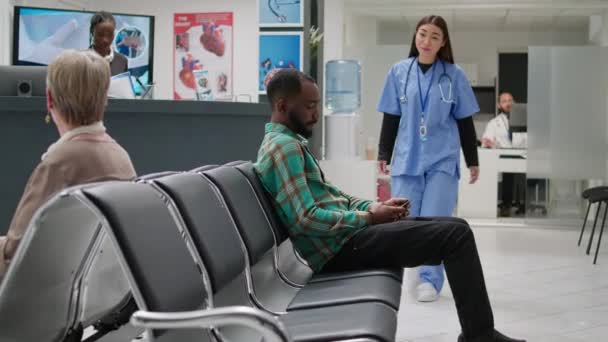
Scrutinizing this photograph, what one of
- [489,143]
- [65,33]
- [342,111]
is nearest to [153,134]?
[342,111]

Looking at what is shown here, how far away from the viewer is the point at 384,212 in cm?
261

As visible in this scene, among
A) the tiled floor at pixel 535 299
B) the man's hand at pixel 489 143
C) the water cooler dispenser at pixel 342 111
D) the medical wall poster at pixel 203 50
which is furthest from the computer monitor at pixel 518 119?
the medical wall poster at pixel 203 50

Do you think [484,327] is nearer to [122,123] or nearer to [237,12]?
[122,123]

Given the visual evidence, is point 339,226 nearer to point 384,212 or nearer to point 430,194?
point 384,212

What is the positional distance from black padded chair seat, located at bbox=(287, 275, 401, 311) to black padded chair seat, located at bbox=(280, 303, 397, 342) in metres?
0.05

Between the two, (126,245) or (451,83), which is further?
(451,83)

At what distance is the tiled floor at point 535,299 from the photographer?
11.1ft

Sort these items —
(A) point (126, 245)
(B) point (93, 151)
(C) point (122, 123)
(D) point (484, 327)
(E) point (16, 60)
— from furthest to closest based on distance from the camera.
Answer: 1. (E) point (16, 60)
2. (C) point (122, 123)
3. (D) point (484, 327)
4. (B) point (93, 151)
5. (A) point (126, 245)

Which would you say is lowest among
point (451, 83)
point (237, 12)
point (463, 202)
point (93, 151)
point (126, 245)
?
point (463, 202)

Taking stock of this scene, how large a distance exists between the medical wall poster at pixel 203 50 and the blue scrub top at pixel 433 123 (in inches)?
236

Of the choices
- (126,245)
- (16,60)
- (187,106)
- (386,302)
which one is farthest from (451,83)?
(16,60)

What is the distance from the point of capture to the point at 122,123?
157 inches

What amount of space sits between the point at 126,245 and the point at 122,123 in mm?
2680

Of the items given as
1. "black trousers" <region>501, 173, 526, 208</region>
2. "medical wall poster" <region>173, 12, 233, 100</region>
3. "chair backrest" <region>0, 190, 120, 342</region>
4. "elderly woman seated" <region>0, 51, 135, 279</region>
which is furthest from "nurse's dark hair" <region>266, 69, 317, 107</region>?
"black trousers" <region>501, 173, 526, 208</region>
